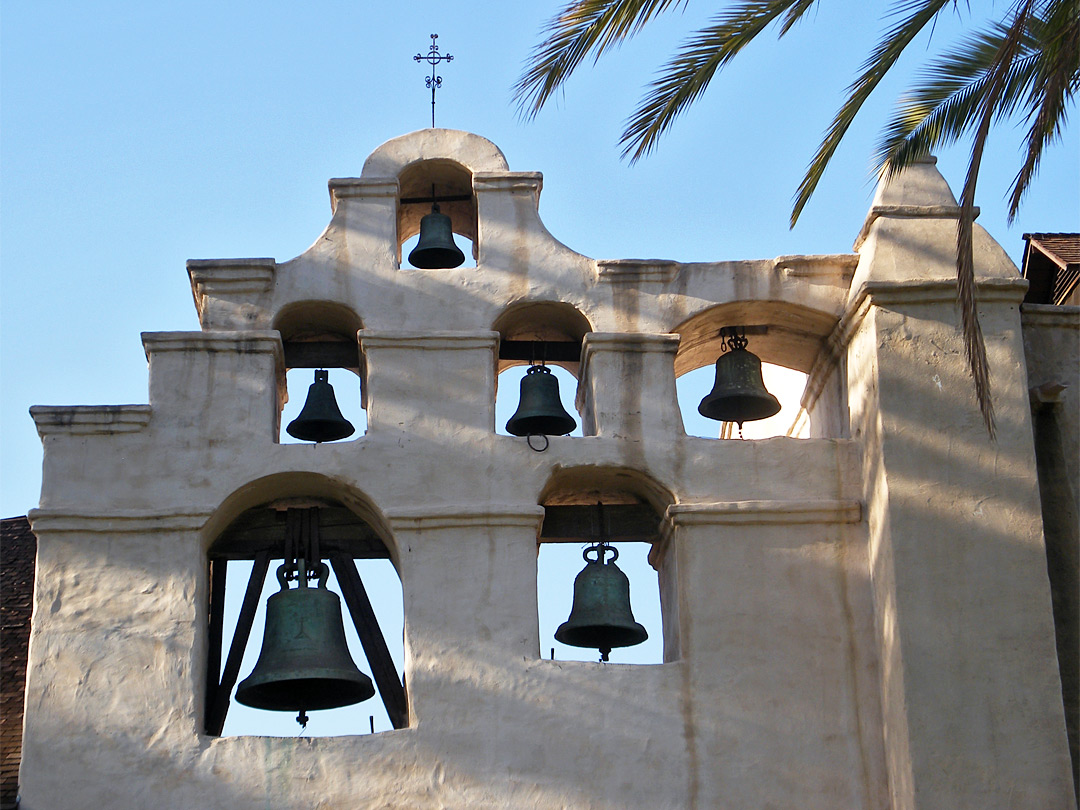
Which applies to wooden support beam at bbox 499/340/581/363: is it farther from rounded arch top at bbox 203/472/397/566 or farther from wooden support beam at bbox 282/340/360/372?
rounded arch top at bbox 203/472/397/566

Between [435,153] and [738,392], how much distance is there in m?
2.78

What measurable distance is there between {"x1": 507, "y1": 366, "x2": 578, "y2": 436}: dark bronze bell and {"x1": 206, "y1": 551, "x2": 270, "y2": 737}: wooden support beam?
78.6 inches

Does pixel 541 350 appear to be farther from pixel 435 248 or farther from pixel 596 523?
pixel 596 523

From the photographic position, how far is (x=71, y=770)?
1191 centimetres

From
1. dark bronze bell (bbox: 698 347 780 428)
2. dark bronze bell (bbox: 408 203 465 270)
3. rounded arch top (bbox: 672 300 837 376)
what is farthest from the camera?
dark bronze bell (bbox: 408 203 465 270)

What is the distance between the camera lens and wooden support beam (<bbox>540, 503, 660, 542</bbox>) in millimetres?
13484

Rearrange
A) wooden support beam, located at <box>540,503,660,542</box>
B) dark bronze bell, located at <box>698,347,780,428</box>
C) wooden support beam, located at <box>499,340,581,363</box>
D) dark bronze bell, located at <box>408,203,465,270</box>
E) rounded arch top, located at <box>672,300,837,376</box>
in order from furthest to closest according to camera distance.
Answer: dark bronze bell, located at <box>408,203,465,270</box> < wooden support beam, located at <box>499,340,581,363</box> < dark bronze bell, located at <box>698,347,780,428</box> < rounded arch top, located at <box>672,300,837,376</box> < wooden support beam, located at <box>540,503,660,542</box>

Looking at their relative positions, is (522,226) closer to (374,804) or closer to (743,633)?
(743,633)

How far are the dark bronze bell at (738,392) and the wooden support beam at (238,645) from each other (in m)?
3.36

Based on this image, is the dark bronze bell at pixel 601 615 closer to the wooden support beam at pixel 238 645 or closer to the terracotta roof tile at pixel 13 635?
the wooden support beam at pixel 238 645

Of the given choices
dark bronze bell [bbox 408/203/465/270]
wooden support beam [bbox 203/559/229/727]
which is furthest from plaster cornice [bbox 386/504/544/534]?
dark bronze bell [bbox 408/203/465/270]

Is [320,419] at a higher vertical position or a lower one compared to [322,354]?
lower

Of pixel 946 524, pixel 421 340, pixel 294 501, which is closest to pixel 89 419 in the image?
pixel 294 501

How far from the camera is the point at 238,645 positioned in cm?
1281
